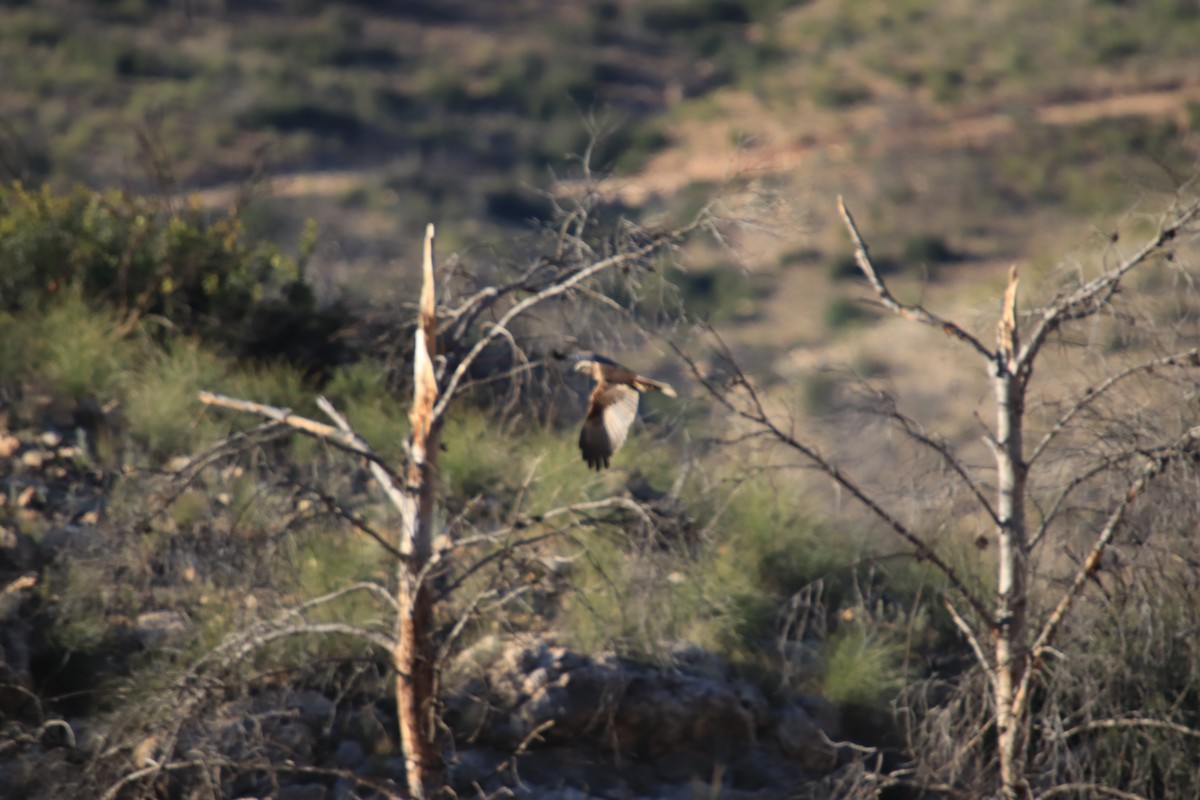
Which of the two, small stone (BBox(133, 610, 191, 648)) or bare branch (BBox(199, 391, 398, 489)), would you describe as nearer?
bare branch (BBox(199, 391, 398, 489))

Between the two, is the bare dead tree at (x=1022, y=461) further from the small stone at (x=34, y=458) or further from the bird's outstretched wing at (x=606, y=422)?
the small stone at (x=34, y=458)

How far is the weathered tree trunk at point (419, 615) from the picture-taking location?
208 inches

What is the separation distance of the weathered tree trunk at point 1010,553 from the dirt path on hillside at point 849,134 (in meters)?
26.0

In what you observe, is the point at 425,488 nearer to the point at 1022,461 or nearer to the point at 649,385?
the point at 649,385

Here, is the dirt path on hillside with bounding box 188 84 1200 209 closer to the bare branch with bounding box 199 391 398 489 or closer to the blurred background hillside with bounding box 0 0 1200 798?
the blurred background hillside with bounding box 0 0 1200 798

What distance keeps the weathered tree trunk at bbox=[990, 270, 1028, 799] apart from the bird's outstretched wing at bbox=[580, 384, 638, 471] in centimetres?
147

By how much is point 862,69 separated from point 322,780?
35621 millimetres

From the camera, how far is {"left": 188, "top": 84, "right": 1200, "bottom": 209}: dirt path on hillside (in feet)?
106

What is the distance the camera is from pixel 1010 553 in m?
5.57

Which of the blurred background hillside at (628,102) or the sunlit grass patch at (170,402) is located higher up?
the blurred background hillside at (628,102)

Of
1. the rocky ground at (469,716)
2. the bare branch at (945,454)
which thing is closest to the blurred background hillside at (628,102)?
the rocky ground at (469,716)

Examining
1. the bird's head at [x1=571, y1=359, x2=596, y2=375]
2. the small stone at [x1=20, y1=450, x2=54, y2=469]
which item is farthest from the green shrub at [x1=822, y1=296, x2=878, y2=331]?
the bird's head at [x1=571, y1=359, x2=596, y2=375]

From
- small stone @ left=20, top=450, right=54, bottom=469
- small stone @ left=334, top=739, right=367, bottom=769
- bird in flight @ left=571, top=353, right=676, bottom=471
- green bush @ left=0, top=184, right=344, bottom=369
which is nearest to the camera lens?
bird in flight @ left=571, top=353, right=676, bottom=471

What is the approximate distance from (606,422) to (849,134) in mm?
31962
